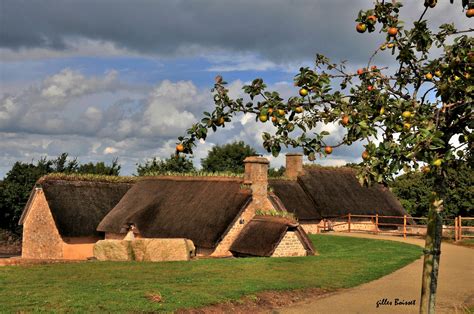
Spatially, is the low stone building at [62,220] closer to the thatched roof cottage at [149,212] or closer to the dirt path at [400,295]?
the thatched roof cottage at [149,212]

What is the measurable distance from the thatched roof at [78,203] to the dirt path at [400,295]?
1907cm

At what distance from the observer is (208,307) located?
40.4 feet

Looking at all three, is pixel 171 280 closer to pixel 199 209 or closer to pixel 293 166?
pixel 199 209

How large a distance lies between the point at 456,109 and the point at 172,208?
24.1m

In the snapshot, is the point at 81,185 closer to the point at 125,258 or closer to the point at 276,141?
the point at 125,258

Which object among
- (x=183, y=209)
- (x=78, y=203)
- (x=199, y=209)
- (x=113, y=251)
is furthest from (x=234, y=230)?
(x=78, y=203)

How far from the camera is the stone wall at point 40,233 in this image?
101 ft

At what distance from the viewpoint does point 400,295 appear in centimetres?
1450

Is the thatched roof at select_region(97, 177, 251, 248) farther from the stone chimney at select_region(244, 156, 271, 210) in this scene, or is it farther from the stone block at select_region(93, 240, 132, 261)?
the stone block at select_region(93, 240, 132, 261)

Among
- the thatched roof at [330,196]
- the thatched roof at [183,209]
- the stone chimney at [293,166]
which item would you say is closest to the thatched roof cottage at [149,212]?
the thatched roof at [183,209]

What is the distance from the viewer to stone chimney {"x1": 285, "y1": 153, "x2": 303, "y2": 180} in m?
40.0

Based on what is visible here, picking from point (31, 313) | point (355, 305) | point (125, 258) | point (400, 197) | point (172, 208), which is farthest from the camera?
point (400, 197)

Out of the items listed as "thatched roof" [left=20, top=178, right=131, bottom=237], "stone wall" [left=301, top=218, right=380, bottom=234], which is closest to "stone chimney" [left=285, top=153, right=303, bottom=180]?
"stone wall" [left=301, top=218, right=380, bottom=234]

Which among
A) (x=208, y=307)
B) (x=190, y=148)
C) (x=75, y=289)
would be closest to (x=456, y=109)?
(x=190, y=148)
